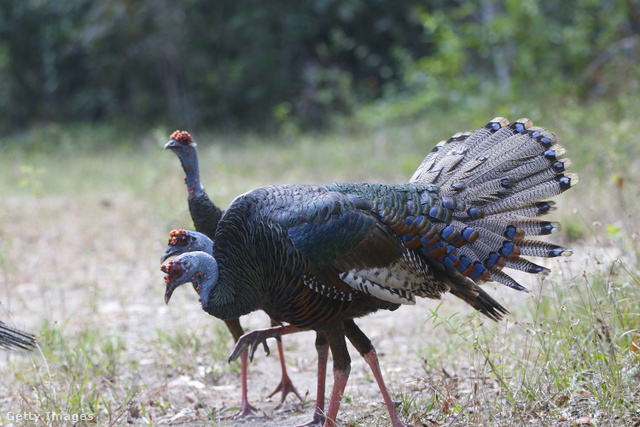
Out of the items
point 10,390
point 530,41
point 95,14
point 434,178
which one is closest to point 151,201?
point 10,390

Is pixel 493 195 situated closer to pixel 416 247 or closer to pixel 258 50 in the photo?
pixel 416 247

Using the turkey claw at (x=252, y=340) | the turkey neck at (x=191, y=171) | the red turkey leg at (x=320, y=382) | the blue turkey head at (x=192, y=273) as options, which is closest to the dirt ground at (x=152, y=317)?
the red turkey leg at (x=320, y=382)

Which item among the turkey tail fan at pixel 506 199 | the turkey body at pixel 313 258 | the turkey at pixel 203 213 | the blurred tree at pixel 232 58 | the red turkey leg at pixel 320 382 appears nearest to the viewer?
the turkey body at pixel 313 258

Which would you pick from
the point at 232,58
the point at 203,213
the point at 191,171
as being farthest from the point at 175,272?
the point at 232,58

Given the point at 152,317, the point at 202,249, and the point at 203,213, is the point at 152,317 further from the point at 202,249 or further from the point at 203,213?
the point at 202,249

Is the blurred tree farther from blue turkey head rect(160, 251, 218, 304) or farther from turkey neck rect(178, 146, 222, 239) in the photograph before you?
blue turkey head rect(160, 251, 218, 304)

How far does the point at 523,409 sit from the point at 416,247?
0.94 metres

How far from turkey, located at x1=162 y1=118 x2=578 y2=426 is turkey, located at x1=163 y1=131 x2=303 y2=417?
26.0 inches

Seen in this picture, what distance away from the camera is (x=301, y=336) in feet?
17.9

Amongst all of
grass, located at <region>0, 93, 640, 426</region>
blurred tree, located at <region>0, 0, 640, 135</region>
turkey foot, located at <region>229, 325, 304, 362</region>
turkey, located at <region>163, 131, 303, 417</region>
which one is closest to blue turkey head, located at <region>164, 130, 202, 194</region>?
turkey, located at <region>163, 131, 303, 417</region>

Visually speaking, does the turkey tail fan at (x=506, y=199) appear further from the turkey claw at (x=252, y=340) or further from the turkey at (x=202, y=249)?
the turkey claw at (x=252, y=340)

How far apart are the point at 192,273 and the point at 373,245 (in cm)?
91

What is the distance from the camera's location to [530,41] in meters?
13.0

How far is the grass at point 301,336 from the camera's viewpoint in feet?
11.4
